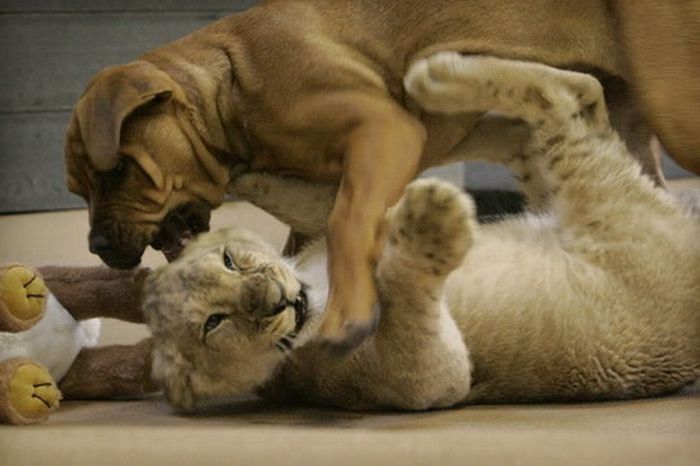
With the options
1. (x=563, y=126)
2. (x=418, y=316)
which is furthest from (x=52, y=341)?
(x=563, y=126)

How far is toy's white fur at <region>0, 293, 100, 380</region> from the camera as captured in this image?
186 centimetres

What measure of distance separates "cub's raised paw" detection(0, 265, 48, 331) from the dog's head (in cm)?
29

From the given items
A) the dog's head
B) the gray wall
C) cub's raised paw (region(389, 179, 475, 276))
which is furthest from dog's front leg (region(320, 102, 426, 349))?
the gray wall

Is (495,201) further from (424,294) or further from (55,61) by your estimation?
(424,294)

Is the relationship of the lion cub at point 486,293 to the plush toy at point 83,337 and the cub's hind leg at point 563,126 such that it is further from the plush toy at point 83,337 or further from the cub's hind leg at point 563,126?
the plush toy at point 83,337

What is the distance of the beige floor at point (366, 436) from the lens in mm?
1378

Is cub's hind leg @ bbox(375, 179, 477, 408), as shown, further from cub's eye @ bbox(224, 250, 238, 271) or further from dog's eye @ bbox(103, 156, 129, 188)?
dog's eye @ bbox(103, 156, 129, 188)

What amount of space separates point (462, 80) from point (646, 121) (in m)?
0.34

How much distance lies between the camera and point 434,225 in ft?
5.29

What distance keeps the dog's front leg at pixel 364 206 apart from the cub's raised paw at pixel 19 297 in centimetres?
44

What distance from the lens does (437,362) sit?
1737 millimetres

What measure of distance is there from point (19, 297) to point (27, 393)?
144 millimetres

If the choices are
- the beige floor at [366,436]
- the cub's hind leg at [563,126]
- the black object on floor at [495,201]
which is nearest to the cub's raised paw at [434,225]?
the beige floor at [366,436]

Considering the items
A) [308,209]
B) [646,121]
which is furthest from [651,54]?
[308,209]
